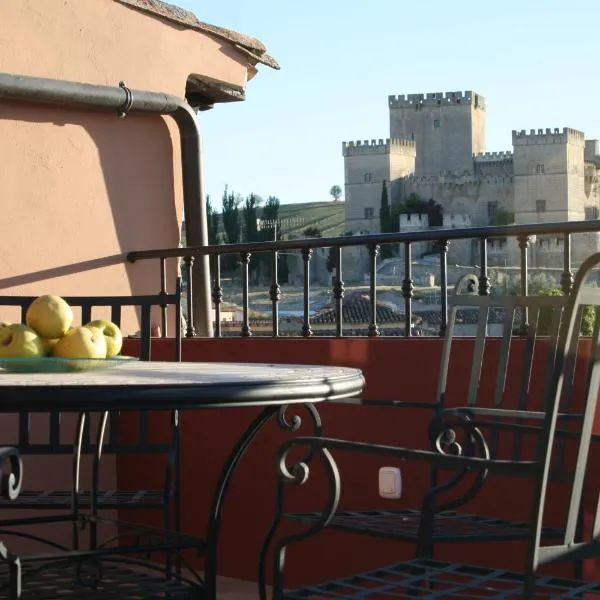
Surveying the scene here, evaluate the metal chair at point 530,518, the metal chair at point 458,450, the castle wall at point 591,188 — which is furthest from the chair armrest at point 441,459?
the castle wall at point 591,188

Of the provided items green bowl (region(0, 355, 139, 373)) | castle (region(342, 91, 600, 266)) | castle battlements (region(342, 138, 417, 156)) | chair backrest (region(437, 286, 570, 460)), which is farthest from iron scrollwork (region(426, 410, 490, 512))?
castle battlements (region(342, 138, 417, 156))

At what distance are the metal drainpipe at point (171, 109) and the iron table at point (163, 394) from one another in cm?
242

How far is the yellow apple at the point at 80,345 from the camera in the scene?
2453 mm

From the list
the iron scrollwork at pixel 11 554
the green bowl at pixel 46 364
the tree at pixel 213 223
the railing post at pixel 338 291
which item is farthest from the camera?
the tree at pixel 213 223

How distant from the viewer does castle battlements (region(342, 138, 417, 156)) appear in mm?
76562

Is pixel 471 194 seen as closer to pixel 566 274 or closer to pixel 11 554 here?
pixel 566 274

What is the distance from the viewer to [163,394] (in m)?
2.01

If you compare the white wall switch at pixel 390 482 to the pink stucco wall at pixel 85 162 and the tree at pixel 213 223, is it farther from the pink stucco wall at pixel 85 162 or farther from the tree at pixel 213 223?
the tree at pixel 213 223

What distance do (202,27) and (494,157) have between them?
7239cm

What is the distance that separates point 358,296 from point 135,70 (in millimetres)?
40687

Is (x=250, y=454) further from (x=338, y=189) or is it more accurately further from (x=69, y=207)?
(x=338, y=189)

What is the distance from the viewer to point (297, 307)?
61094mm

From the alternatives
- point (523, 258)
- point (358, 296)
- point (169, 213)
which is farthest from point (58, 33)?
point (358, 296)

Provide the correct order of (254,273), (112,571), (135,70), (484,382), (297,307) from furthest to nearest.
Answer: (254,273) → (297,307) → (135,70) → (484,382) → (112,571)
